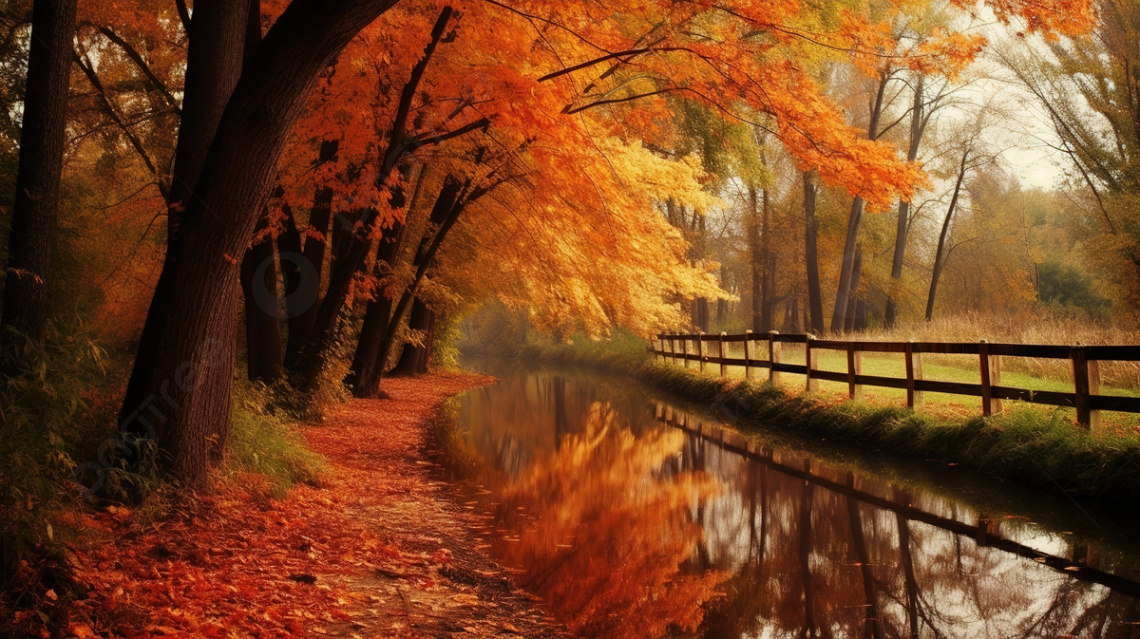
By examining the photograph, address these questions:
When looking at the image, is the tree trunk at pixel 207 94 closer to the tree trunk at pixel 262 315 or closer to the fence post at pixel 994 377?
the tree trunk at pixel 262 315

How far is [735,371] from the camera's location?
20.5m

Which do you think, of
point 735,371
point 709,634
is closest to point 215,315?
point 709,634

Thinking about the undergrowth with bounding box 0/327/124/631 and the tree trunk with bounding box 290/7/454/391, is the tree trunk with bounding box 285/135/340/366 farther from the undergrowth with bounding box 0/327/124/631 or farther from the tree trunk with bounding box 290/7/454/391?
the undergrowth with bounding box 0/327/124/631

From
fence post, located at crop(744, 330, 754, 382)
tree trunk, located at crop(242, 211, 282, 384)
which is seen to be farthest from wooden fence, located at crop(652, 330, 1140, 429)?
tree trunk, located at crop(242, 211, 282, 384)

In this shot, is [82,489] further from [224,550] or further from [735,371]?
[735,371]

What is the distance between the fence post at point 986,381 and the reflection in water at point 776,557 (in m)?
1.92

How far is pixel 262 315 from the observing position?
11570 millimetres

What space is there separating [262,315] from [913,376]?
8.79 m

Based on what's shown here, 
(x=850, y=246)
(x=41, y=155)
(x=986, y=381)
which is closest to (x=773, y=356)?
(x=986, y=381)

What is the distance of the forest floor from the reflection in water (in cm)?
42

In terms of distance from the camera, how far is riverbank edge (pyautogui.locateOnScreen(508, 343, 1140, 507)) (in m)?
6.98

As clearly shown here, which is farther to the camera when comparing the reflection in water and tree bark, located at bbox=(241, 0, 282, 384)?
tree bark, located at bbox=(241, 0, 282, 384)

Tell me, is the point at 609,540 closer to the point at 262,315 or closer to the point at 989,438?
the point at 989,438

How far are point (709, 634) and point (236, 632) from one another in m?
2.29
